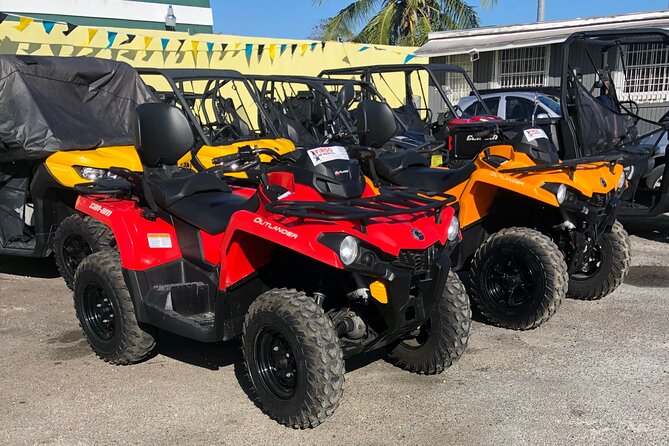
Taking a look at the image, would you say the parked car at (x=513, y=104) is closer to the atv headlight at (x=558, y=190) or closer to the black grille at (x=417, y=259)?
the atv headlight at (x=558, y=190)

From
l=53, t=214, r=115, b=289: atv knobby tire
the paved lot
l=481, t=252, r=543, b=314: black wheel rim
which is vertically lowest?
the paved lot

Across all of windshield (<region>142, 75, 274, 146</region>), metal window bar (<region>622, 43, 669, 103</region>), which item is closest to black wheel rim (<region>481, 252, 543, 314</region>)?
windshield (<region>142, 75, 274, 146</region>)

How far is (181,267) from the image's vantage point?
4.35 metres

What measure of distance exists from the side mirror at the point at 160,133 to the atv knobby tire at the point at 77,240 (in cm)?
139

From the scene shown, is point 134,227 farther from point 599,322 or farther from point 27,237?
point 599,322

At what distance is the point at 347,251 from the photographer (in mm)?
3301

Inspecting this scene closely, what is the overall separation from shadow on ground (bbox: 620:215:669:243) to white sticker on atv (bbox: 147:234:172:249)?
19.6 ft

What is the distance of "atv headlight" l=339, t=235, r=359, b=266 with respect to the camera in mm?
3291

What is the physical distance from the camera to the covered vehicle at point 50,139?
634 cm

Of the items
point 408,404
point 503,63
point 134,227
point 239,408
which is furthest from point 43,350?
point 503,63

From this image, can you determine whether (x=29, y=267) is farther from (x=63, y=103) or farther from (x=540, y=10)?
(x=540, y=10)

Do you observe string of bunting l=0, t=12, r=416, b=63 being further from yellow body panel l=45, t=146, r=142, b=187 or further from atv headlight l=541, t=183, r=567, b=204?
atv headlight l=541, t=183, r=567, b=204

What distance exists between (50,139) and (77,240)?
3.73 ft

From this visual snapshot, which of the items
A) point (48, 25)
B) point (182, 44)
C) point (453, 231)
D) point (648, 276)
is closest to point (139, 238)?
point (453, 231)
